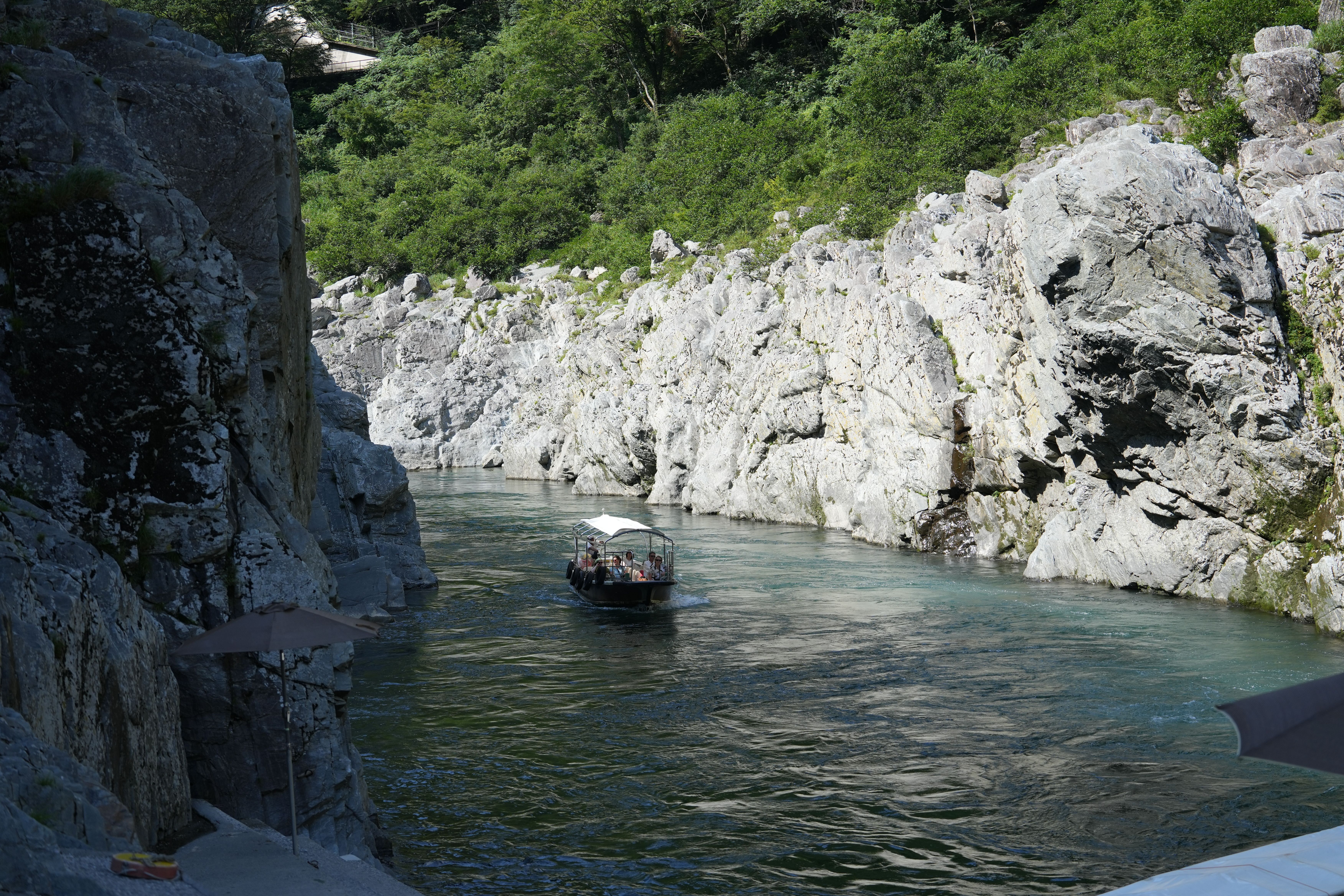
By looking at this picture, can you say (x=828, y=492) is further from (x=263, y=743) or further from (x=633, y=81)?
(x=633, y=81)

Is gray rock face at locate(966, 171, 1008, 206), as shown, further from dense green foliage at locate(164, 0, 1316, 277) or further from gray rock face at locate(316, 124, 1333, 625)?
dense green foliage at locate(164, 0, 1316, 277)

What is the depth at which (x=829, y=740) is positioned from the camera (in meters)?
17.8

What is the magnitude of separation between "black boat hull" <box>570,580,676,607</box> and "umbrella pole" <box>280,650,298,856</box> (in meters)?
17.5

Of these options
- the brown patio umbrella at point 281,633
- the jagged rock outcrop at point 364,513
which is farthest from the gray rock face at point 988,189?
the brown patio umbrella at point 281,633

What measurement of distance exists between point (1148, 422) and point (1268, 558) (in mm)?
4288

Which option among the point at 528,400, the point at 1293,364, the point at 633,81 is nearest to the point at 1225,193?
the point at 1293,364

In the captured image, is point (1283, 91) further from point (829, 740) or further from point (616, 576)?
point (829, 740)

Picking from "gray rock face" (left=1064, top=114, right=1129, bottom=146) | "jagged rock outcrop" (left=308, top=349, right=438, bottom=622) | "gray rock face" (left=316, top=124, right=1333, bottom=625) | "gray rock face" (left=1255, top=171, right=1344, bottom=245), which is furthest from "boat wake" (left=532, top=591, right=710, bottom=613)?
"gray rock face" (left=1064, top=114, right=1129, bottom=146)

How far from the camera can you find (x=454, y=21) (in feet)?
302

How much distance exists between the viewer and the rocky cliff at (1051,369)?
24.9 metres

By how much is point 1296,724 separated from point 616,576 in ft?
79.7

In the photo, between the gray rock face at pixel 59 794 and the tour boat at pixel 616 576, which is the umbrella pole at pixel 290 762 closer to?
the gray rock face at pixel 59 794

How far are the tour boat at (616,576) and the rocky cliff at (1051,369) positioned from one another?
10.9 meters

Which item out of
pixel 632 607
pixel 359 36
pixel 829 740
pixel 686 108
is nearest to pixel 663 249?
pixel 686 108
